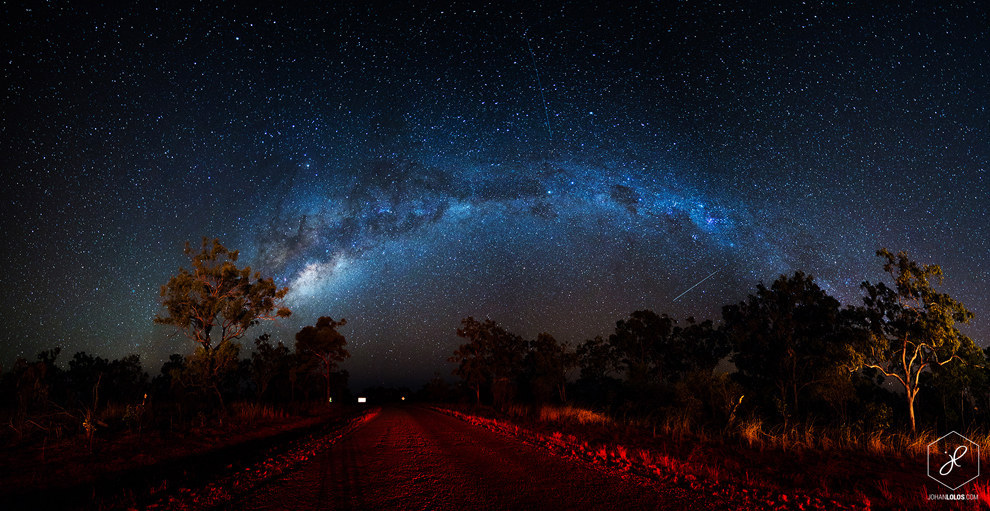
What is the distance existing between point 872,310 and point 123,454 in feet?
95.3

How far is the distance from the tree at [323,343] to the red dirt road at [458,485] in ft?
132

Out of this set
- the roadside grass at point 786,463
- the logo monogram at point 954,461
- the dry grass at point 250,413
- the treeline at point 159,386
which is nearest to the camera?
the roadside grass at point 786,463

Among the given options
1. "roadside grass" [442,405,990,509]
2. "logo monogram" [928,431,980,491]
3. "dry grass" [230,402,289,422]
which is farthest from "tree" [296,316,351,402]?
"logo monogram" [928,431,980,491]

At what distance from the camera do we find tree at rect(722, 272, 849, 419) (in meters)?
29.3

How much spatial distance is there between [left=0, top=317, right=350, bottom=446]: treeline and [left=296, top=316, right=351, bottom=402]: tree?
0.10m

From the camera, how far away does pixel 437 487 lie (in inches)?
314

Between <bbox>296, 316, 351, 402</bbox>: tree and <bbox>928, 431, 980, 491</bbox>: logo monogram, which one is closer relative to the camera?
<bbox>928, 431, 980, 491</bbox>: logo monogram

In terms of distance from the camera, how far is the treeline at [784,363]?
63.6 ft

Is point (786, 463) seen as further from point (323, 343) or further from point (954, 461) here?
point (323, 343)

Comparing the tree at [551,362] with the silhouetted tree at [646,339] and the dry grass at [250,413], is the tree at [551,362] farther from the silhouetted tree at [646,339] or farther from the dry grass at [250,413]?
the dry grass at [250,413]

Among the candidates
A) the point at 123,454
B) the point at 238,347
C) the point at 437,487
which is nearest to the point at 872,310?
the point at 437,487

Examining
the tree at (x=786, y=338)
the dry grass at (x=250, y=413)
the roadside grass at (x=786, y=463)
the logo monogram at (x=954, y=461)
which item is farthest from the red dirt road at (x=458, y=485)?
the tree at (x=786, y=338)

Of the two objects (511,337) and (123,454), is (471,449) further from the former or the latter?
(511,337)

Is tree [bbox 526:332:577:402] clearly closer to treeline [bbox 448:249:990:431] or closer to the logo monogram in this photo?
treeline [bbox 448:249:990:431]
